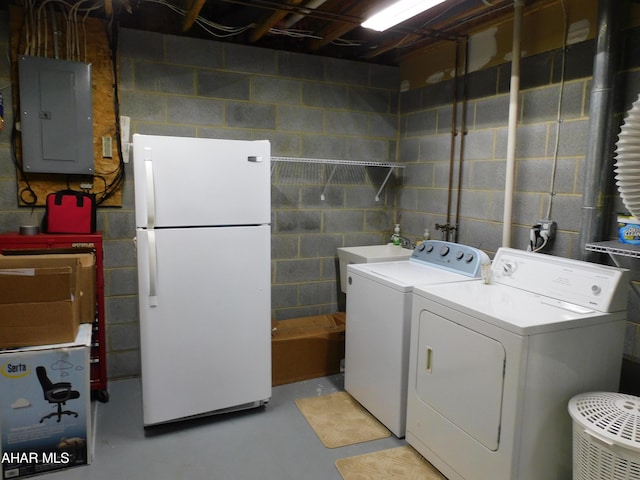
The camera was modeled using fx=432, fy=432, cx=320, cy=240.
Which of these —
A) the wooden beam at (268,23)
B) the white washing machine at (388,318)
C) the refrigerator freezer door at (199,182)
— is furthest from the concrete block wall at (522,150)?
the refrigerator freezer door at (199,182)

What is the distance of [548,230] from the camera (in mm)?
2418

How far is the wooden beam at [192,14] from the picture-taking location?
242 centimetres

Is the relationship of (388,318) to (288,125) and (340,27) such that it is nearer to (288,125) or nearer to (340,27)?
(288,125)

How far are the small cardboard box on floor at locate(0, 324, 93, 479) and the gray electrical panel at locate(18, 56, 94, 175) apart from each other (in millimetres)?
1205

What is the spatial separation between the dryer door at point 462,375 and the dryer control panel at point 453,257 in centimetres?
54

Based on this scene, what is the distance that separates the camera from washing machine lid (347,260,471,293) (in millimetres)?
2383

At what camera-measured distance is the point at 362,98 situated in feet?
11.7

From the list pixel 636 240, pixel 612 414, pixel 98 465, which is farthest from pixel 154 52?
pixel 612 414

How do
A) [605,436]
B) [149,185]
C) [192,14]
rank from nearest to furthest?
[605,436] < [149,185] < [192,14]

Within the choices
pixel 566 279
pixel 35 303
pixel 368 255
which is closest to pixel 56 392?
pixel 35 303

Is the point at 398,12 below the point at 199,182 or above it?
above

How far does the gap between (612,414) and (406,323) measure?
3.19ft

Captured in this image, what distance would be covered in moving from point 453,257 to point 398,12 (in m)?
1.46

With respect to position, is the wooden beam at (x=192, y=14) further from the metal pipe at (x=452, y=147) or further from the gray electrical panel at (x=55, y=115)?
the metal pipe at (x=452, y=147)
